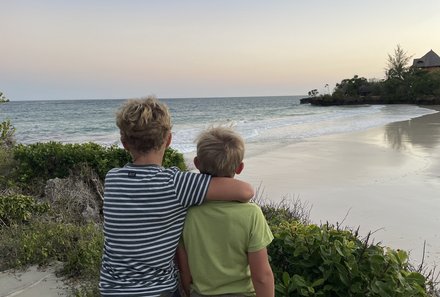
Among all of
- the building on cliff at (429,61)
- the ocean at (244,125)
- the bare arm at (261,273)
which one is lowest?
the ocean at (244,125)

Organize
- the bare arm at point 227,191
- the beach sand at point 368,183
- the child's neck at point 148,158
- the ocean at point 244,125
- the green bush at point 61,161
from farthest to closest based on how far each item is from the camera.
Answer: the ocean at point 244,125, the green bush at point 61,161, the beach sand at point 368,183, the child's neck at point 148,158, the bare arm at point 227,191

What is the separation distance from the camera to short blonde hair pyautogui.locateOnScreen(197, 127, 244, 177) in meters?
1.98

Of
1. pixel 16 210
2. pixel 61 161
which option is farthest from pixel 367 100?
pixel 16 210

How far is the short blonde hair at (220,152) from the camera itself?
6.49ft

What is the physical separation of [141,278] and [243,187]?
0.67 meters

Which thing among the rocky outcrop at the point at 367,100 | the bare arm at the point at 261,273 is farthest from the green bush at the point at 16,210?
the rocky outcrop at the point at 367,100

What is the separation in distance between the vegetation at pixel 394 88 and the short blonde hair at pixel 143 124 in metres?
63.8

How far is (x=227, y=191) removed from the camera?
1.93 meters

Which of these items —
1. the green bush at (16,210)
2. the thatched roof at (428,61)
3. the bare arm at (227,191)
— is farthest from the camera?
the thatched roof at (428,61)

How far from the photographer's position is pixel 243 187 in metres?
1.96

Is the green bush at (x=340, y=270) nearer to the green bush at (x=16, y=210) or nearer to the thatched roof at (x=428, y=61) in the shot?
the green bush at (x=16, y=210)

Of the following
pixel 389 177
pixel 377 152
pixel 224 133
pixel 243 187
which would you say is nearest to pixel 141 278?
pixel 243 187

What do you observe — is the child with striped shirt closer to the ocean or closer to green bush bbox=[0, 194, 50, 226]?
the ocean

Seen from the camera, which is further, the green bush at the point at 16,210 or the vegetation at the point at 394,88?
the vegetation at the point at 394,88
